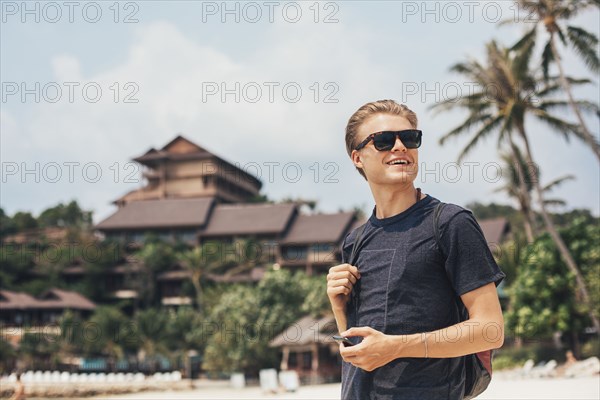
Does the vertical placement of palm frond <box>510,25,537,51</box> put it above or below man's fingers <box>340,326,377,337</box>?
above

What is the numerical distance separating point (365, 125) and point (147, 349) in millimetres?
40436

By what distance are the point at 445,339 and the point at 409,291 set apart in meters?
0.20

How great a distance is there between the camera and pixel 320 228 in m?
52.5

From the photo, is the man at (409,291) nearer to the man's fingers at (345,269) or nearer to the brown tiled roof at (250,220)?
the man's fingers at (345,269)

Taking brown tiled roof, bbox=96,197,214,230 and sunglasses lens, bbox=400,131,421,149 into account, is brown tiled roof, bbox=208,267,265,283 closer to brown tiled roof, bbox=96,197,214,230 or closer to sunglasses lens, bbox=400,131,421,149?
brown tiled roof, bbox=96,197,214,230

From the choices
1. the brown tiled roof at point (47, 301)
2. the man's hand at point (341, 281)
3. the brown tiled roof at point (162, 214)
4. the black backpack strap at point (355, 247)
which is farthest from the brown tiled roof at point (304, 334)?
the man's hand at point (341, 281)

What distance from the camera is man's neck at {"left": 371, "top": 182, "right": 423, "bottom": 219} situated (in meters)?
2.51

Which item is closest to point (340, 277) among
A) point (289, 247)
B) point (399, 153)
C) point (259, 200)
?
point (399, 153)

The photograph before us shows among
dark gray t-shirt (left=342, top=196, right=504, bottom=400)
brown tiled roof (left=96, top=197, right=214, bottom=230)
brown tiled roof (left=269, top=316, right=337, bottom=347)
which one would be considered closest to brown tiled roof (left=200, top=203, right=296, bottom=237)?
brown tiled roof (left=96, top=197, right=214, bottom=230)

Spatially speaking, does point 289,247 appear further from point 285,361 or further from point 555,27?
point 555,27

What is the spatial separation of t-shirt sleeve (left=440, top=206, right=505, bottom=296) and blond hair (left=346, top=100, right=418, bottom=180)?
0.48m

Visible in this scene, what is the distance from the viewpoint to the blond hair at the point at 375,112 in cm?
260

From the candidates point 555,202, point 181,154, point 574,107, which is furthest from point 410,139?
point 181,154

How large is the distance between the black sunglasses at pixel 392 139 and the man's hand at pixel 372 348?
67 cm
